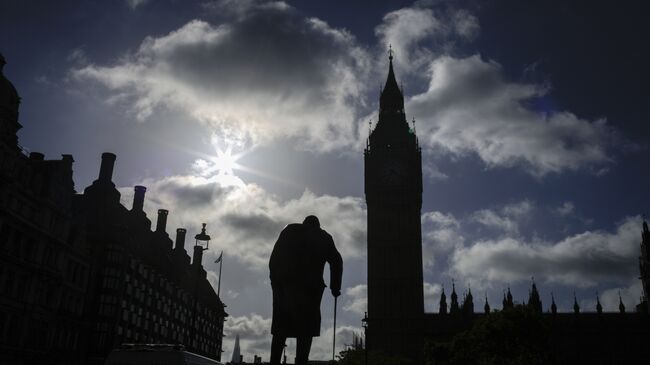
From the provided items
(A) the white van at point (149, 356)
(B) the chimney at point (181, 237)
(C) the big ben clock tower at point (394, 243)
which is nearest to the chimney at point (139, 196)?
(B) the chimney at point (181, 237)

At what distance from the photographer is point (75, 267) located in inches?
2201

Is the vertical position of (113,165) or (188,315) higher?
(113,165)

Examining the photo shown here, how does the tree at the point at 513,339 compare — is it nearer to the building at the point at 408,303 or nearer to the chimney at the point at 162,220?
the building at the point at 408,303

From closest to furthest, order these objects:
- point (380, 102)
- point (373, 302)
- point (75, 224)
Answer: point (75, 224) → point (373, 302) → point (380, 102)

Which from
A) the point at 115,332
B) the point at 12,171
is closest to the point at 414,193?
the point at 115,332

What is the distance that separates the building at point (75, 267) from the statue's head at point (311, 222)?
23135 mm

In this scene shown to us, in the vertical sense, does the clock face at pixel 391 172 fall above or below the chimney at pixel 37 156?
above

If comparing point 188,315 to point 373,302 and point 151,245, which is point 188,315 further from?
point 373,302

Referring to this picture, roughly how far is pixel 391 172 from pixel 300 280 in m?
92.0

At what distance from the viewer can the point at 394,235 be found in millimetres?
99312

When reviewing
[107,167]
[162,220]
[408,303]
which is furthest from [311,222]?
[408,303]

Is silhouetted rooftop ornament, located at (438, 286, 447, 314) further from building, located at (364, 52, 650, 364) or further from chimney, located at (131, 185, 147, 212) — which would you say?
chimney, located at (131, 185, 147, 212)

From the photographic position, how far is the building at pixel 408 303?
316 ft

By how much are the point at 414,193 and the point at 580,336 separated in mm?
35282
